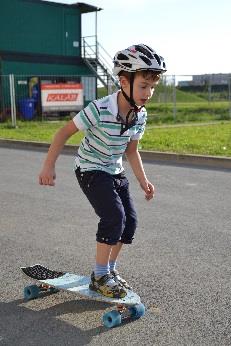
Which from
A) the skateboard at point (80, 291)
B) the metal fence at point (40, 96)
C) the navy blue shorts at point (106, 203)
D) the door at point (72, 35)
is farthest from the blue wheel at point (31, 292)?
the door at point (72, 35)

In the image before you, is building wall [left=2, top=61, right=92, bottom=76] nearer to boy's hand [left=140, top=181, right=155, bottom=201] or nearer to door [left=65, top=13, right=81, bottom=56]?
door [left=65, top=13, right=81, bottom=56]

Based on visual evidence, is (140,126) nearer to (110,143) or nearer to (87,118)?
A: (110,143)

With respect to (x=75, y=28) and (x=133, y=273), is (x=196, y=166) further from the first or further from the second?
(x=75, y=28)

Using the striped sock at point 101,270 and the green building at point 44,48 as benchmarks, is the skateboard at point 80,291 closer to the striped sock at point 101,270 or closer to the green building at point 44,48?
the striped sock at point 101,270

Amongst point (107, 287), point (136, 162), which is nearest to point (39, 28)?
point (136, 162)

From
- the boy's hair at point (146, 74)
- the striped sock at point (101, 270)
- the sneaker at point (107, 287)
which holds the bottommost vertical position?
the sneaker at point (107, 287)

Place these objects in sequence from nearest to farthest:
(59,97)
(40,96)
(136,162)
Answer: (136,162) → (59,97) → (40,96)

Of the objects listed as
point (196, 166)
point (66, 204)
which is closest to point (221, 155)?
point (196, 166)

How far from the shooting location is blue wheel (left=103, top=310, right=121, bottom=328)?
10.8 ft

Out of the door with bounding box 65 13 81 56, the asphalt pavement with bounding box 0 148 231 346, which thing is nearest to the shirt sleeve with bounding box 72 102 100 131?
the asphalt pavement with bounding box 0 148 231 346

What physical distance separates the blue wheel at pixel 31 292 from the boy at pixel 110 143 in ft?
1.38

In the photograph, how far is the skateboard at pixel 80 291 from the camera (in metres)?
3.32

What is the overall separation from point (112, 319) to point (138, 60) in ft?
5.19

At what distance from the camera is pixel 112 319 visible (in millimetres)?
3271
